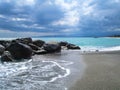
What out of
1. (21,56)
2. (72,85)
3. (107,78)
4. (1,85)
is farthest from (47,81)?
(21,56)

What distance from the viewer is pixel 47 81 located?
33.0 feet

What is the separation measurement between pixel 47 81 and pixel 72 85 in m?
1.36

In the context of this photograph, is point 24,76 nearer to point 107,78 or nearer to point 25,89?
point 25,89

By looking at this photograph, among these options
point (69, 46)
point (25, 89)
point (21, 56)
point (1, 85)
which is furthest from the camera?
point (69, 46)

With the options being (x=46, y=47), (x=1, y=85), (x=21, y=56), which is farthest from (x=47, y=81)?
(x=46, y=47)

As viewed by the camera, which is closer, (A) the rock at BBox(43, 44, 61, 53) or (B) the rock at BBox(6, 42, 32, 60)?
(B) the rock at BBox(6, 42, 32, 60)

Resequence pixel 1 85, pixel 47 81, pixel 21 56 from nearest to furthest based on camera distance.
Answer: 1. pixel 1 85
2. pixel 47 81
3. pixel 21 56

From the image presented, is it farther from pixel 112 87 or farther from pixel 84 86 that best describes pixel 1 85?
pixel 112 87

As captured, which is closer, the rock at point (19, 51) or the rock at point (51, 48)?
the rock at point (19, 51)

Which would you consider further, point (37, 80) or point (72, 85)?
point (37, 80)

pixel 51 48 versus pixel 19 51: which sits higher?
pixel 19 51

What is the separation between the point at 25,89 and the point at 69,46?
28.7 m

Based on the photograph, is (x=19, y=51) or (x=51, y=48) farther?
(x=51, y=48)

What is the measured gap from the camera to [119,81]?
31.9 ft
